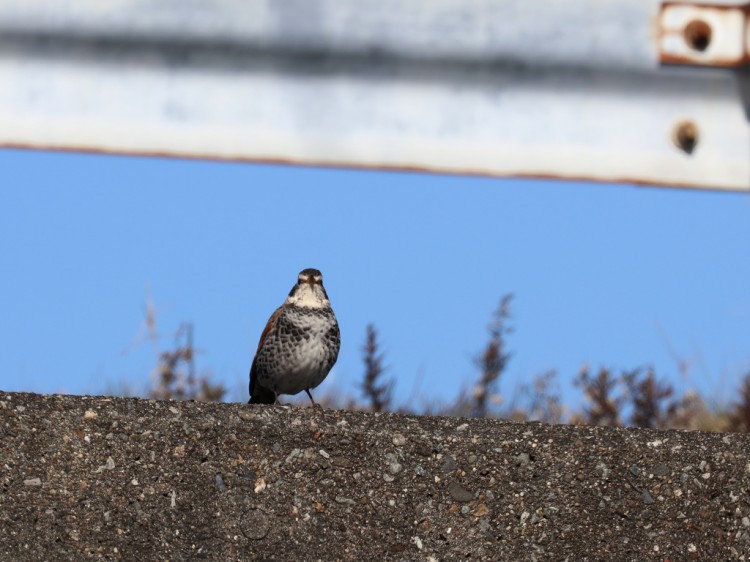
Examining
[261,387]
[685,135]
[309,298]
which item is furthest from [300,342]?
[685,135]

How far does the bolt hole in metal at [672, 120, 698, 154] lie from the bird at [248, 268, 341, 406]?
3.65 meters

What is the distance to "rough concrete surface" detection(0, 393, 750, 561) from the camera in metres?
2.91

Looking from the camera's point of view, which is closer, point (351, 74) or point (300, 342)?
point (351, 74)

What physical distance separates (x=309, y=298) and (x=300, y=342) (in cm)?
29

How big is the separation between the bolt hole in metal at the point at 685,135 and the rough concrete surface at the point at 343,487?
1135mm

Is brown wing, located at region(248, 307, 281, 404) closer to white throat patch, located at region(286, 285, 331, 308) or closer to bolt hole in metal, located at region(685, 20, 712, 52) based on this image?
white throat patch, located at region(286, 285, 331, 308)

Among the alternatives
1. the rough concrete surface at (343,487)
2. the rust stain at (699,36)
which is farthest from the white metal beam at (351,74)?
the rough concrete surface at (343,487)

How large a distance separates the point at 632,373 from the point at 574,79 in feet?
14.7

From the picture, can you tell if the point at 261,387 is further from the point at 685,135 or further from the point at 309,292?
the point at 685,135

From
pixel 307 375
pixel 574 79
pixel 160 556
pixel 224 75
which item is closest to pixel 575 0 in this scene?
pixel 574 79

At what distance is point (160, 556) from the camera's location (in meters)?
2.89

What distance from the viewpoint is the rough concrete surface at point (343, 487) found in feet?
9.54

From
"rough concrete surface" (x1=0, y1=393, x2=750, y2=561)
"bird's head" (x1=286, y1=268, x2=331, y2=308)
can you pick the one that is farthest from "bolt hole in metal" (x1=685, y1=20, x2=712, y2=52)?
"bird's head" (x1=286, y1=268, x2=331, y2=308)

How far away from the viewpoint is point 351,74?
2137 millimetres
